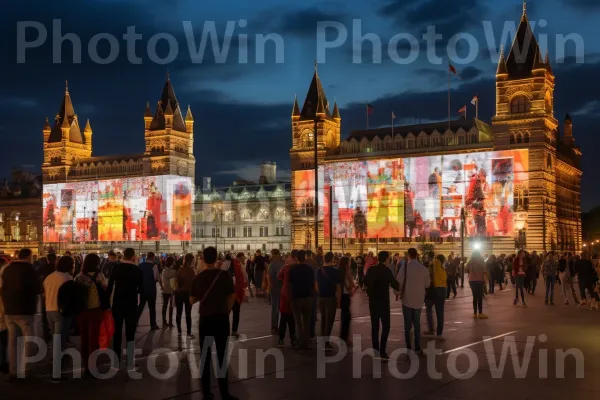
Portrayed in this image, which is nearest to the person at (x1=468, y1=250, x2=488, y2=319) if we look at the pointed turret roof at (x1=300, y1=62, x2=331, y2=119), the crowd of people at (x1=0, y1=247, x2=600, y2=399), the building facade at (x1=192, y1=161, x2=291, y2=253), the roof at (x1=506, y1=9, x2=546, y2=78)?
the crowd of people at (x1=0, y1=247, x2=600, y2=399)

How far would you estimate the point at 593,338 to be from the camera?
50.5ft

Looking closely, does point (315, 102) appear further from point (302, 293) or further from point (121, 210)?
point (302, 293)

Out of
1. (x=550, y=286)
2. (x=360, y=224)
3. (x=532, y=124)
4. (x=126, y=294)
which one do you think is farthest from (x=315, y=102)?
(x=126, y=294)

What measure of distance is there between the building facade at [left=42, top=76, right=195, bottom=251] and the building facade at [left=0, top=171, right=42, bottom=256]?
10.0 m

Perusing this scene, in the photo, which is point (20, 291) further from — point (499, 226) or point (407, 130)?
point (407, 130)

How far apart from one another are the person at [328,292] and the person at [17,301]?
522 centimetres

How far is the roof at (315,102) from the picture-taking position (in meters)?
81.8

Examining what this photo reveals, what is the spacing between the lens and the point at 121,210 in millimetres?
92188

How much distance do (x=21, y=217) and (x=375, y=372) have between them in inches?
4361

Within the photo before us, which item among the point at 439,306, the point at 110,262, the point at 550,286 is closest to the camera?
the point at 439,306

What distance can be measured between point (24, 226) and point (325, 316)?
10675cm

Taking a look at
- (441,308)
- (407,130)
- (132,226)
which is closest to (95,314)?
(441,308)

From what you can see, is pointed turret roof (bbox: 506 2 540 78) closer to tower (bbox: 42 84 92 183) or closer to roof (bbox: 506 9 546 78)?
roof (bbox: 506 9 546 78)

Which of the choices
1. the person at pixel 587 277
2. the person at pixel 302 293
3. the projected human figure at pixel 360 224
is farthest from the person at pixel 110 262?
the projected human figure at pixel 360 224
